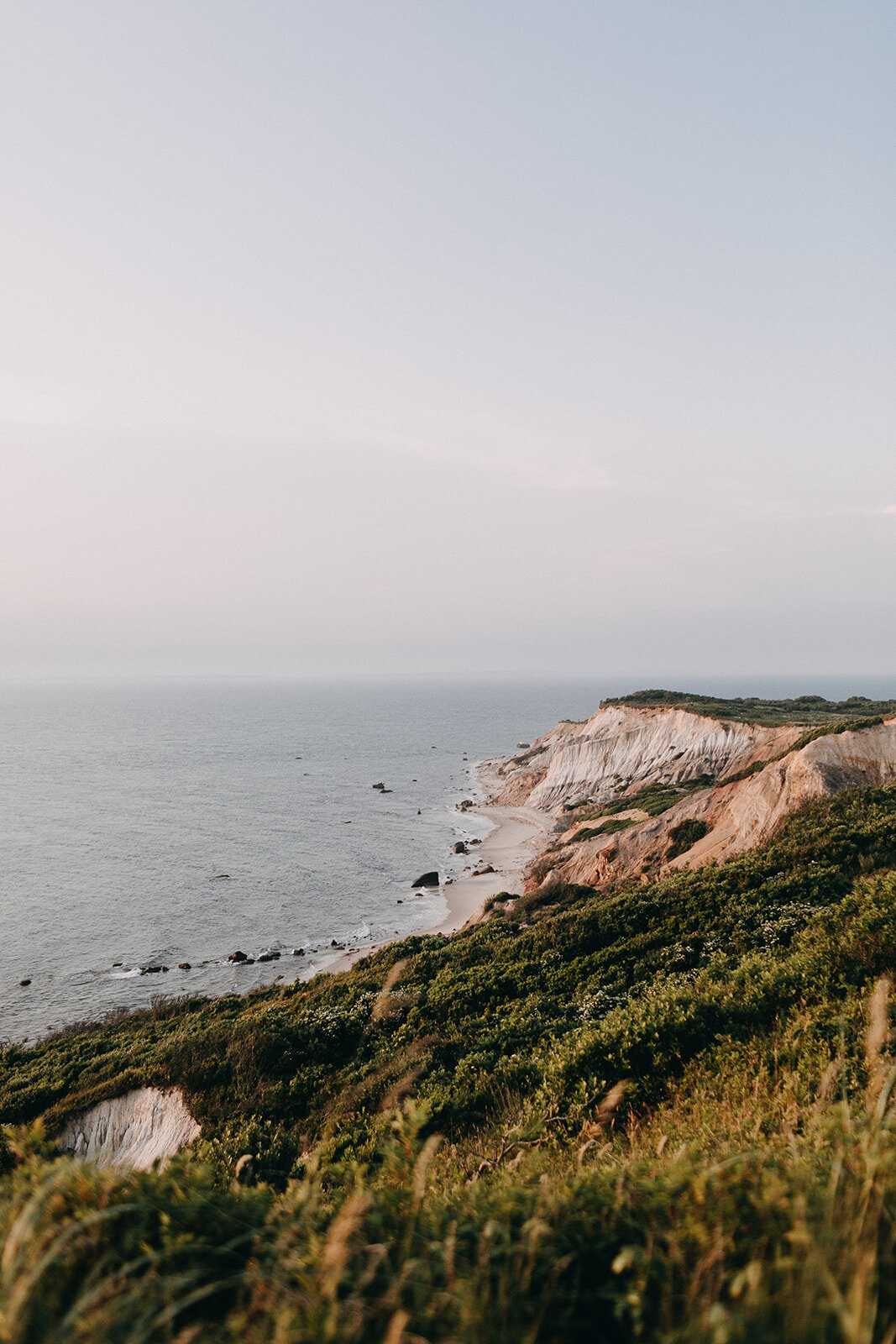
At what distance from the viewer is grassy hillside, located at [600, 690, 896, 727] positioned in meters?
48.6

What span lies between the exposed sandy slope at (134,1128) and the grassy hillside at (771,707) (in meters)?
45.2

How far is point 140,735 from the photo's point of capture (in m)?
157

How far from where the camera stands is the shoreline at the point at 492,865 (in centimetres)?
3862

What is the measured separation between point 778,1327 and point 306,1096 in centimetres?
1320

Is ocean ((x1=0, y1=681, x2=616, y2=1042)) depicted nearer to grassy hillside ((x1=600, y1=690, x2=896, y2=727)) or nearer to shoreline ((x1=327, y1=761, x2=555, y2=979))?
shoreline ((x1=327, y1=761, x2=555, y2=979))

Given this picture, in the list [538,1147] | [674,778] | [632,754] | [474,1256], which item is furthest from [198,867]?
[474,1256]

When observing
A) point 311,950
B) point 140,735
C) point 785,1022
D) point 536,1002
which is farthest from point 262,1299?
point 140,735

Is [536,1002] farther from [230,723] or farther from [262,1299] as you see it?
[230,723]

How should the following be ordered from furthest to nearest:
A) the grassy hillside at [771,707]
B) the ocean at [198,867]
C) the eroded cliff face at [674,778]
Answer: the grassy hillside at [771,707], the ocean at [198,867], the eroded cliff face at [674,778]

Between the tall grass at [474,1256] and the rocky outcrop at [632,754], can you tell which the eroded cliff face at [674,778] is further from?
the tall grass at [474,1256]

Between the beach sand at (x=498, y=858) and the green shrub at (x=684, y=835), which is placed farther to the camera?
the beach sand at (x=498, y=858)

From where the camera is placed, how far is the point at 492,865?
55.4 metres

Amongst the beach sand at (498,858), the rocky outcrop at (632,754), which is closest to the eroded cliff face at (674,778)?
the rocky outcrop at (632,754)

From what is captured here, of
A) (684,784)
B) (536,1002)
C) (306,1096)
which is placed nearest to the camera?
(306,1096)
